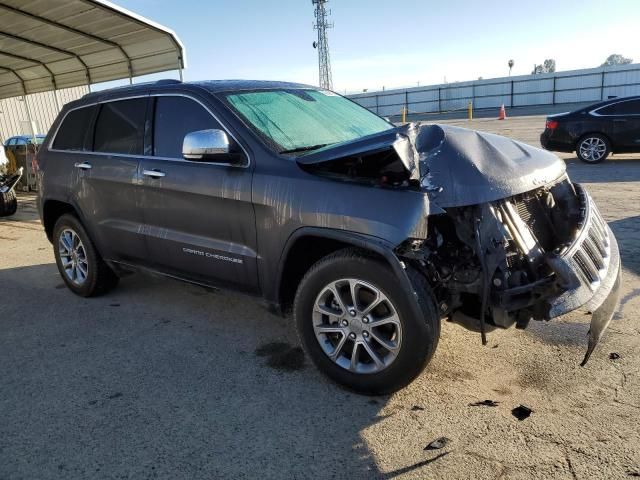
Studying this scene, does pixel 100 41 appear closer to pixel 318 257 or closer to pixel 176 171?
pixel 176 171

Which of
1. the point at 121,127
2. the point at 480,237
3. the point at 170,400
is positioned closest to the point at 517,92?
the point at 121,127

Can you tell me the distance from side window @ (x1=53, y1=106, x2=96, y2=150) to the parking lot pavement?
65.2 inches

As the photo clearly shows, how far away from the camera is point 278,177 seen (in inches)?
129

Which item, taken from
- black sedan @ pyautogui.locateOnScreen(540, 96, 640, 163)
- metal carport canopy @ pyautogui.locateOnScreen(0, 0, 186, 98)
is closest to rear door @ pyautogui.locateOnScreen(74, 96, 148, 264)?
metal carport canopy @ pyautogui.locateOnScreen(0, 0, 186, 98)

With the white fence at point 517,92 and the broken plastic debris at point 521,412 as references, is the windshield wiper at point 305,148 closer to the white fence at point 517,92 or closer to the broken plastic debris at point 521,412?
the broken plastic debris at point 521,412

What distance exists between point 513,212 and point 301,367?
170 cm

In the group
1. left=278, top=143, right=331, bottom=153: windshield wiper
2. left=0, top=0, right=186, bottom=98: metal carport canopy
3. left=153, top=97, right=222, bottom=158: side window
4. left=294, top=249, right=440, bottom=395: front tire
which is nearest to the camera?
left=294, top=249, right=440, bottom=395: front tire

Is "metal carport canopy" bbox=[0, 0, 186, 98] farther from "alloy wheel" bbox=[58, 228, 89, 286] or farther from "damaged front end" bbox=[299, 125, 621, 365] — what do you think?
"damaged front end" bbox=[299, 125, 621, 365]

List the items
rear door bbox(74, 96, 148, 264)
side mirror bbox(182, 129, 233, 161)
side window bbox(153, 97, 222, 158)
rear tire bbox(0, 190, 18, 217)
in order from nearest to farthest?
side mirror bbox(182, 129, 233, 161) → side window bbox(153, 97, 222, 158) → rear door bbox(74, 96, 148, 264) → rear tire bbox(0, 190, 18, 217)

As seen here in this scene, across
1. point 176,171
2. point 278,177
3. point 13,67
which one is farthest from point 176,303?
point 13,67

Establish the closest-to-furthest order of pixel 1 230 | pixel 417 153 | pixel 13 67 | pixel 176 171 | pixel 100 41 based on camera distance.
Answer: pixel 417 153 < pixel 176 171 < pixel 1 230 < pixel 100 41 < pixel 13 67

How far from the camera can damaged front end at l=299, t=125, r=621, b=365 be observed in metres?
2.75

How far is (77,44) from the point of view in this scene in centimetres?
1024

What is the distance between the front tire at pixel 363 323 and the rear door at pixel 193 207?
0.59 metres
